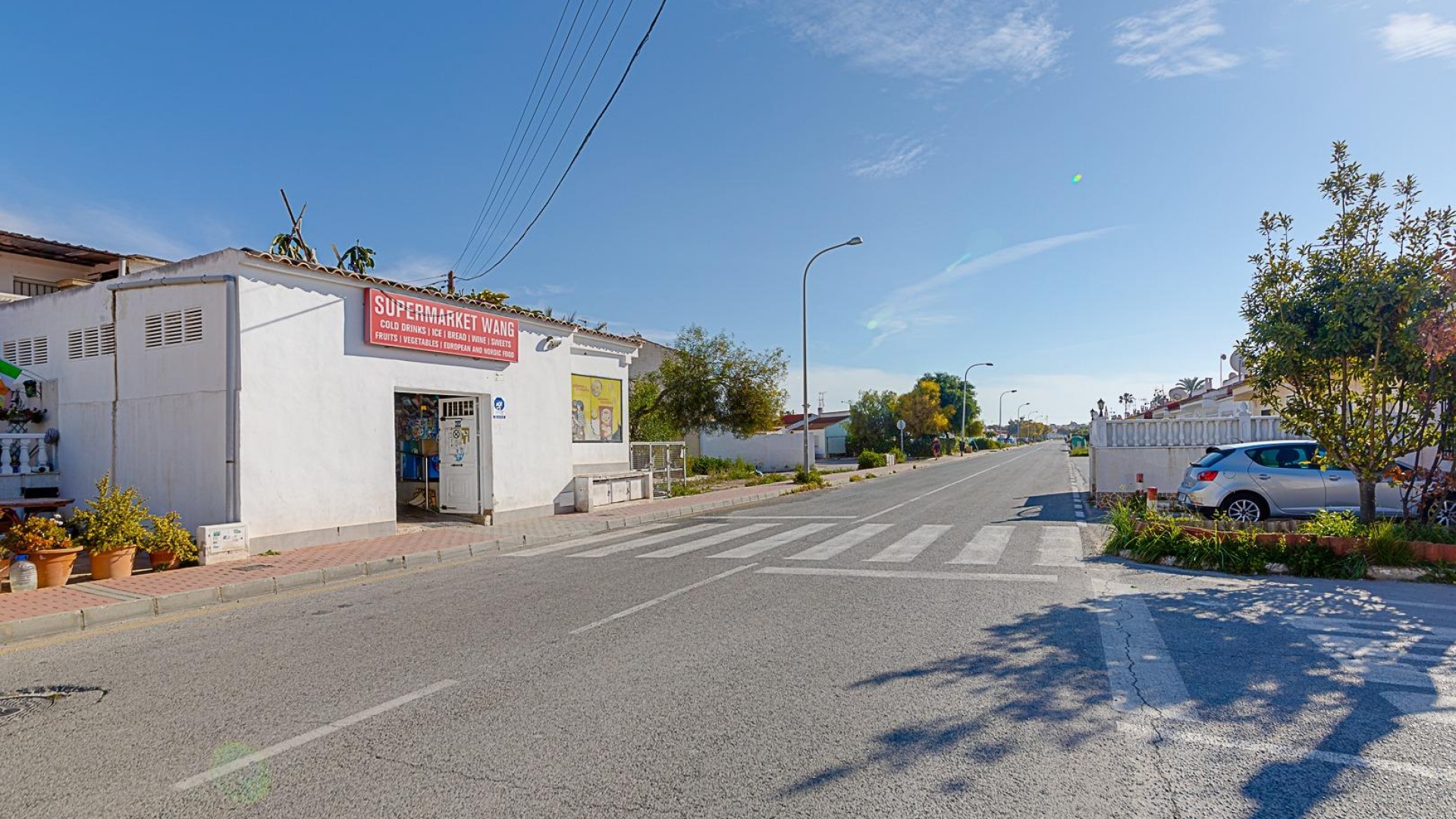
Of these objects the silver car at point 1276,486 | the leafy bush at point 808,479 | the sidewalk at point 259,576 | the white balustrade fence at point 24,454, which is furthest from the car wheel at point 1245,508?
the white balustrade fence at point 24,454

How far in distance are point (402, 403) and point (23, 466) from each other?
6.15 metres

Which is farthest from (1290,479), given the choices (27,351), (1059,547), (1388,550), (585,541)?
(27,351)

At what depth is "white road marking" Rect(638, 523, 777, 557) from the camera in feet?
35.7

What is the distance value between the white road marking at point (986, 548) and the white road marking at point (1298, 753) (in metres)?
5.21

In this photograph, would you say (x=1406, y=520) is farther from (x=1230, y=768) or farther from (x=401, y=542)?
(x=401, y=542)

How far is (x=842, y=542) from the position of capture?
1148 cm

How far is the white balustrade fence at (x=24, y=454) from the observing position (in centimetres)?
1126

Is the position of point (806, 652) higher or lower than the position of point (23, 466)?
lower

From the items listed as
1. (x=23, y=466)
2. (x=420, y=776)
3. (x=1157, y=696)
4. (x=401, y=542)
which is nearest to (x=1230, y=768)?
(x=1157, y=696)

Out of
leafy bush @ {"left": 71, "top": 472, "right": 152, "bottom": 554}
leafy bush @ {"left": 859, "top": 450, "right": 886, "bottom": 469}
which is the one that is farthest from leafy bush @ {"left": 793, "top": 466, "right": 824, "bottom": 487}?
leafy bush @ {"left": 71, "top": 472, "right": 152, "bottom": 554}

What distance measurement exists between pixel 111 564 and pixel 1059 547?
12.3 meters

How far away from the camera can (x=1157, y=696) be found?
14.6 feet

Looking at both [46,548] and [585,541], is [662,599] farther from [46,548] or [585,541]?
[46,548]

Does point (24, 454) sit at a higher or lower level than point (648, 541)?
higher
